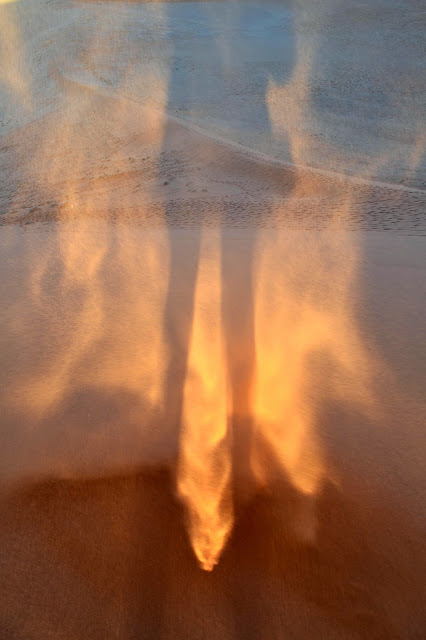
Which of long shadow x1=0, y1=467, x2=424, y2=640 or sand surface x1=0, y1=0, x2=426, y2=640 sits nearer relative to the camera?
long shadow x1=0, y1=467, x2=424, y2=640

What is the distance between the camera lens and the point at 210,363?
390cm

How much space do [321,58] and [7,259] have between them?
1295 cm

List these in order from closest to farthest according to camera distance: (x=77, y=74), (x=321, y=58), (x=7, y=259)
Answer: (x=7, y=259), (x=77, y=74), (x=321, y=58)

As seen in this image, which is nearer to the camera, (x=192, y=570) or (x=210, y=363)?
(x=192, y=570)

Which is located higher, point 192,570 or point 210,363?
→ point 210,363

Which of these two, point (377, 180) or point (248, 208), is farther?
point (377, 180)

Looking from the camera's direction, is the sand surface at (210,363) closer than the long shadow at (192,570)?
No

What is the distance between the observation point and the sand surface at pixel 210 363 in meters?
2.44

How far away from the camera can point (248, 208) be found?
6.67 meters

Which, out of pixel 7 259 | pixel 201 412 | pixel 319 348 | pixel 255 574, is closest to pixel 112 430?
pixel 201 412

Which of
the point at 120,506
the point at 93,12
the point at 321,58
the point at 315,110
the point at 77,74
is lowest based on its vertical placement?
the point at 120,506

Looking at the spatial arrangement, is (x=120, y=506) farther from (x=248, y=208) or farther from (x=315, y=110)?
(x=315, y=110)

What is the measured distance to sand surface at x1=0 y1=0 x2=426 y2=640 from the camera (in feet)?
8.00

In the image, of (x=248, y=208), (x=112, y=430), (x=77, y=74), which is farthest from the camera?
(x=77, y=74)
